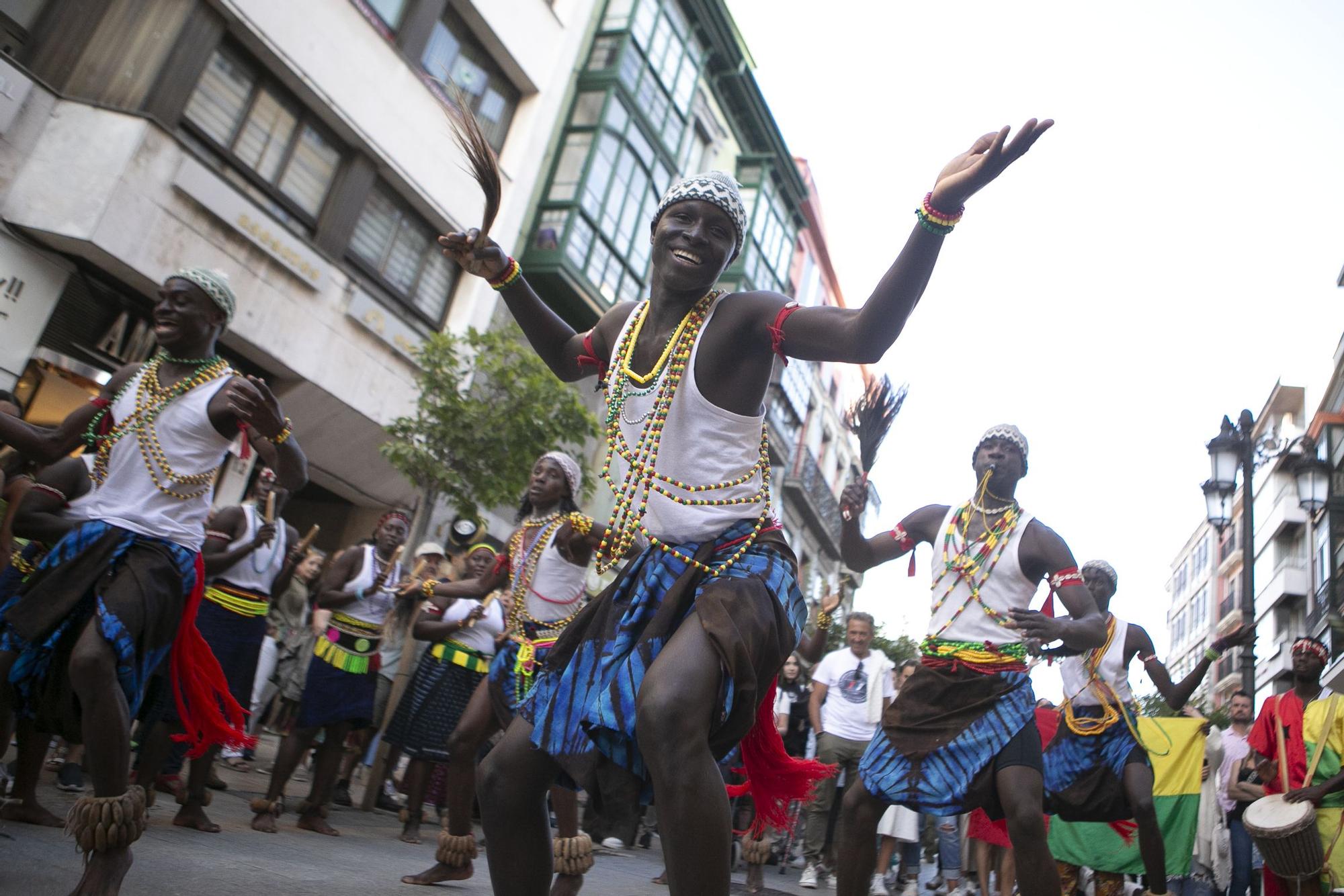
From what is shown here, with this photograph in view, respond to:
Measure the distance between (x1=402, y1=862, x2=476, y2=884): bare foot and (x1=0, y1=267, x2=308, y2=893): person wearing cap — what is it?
119cm

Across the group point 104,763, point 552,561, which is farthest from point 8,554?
point 552,561

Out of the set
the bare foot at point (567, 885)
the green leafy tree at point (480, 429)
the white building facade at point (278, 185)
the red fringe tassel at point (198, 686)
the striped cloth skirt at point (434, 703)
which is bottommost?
the bare foot at point (567, 885)

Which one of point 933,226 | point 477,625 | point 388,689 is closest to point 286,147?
point 388,689

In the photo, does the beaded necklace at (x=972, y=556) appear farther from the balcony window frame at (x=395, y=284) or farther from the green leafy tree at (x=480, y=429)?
the balcony window frame at (x=395, y=284)

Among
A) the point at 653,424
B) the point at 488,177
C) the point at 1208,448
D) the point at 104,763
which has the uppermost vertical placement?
the point at 1208,448

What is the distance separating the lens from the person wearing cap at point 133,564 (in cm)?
326

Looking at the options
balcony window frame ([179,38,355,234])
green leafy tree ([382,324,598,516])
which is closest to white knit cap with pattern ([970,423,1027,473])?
green leafy tree ([382,324,598,516])

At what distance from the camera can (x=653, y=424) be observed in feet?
9.18

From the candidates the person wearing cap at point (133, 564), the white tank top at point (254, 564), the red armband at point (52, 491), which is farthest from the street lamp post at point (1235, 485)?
the red armband at point (52, 491)

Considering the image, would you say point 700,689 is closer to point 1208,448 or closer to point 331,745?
point 331,745

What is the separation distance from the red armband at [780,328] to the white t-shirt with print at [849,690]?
7.02 metres

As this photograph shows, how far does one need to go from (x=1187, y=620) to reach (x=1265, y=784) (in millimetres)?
64160

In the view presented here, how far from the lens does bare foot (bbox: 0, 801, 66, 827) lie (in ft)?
13.9

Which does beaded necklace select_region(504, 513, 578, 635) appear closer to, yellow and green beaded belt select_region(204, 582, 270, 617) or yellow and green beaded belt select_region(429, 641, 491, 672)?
yellow and green beaded belt select_region(204, 582, 270, 617)
